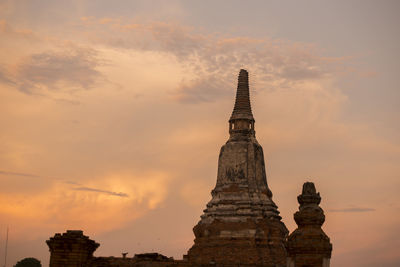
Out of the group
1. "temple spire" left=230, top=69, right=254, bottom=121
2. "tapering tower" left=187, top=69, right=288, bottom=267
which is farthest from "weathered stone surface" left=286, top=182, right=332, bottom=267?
"temple spire" left=230, top=69, right=254, bottom=121

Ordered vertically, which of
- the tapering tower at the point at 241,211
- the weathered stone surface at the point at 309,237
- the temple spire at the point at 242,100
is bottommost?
the weathered stone surface at the point at 309,237

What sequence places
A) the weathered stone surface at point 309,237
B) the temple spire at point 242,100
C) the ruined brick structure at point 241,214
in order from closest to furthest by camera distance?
the weathered stone surface at point 309,237, the ruined brick structure at point 241,214, the temple spire at point 242,100

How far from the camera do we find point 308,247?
24328mm

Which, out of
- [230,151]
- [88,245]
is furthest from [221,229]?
[88,245]

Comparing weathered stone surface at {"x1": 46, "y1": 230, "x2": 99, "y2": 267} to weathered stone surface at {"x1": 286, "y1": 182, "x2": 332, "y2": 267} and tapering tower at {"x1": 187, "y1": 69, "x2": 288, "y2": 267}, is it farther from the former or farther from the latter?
tapering tower at {"x1": 187, "y1": 69, "x2": 288, "y2": 267}

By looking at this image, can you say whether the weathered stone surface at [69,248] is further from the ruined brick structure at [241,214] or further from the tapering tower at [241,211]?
the tapering tower at [241,211]

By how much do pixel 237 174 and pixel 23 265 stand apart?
3930 centimetres

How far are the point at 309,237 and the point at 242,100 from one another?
138ft

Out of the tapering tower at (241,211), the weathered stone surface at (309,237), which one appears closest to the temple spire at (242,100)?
the tapering tower at (241,211)

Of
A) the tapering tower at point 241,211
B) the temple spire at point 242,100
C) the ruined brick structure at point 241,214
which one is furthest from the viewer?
the temple spire at point 242,100

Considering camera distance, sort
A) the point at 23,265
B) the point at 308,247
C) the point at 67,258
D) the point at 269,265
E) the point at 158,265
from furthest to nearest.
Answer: the point at 23,265
the point at 269,265
the point at 158,265
the point at 67,258
the point at 308,247

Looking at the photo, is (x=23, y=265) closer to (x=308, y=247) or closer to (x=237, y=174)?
(x=237, y=174)

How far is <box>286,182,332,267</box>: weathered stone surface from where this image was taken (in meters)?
24.2

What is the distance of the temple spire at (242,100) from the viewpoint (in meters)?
65.4
